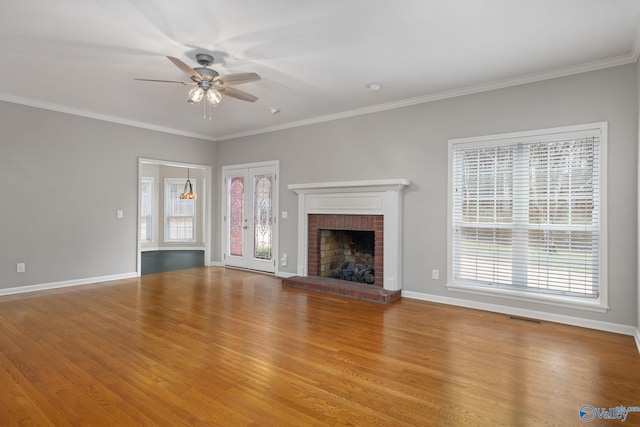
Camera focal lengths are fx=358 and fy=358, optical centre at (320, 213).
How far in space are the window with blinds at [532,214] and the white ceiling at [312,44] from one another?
76 centimetres

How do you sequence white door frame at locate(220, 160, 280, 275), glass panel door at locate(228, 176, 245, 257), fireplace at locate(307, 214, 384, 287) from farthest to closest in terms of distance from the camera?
glass panel door at locate(228, 176, 245, 257)
white door frame at locate(220, 160, 280, 275)
fireplace at locate(307, 214, 384, 287)

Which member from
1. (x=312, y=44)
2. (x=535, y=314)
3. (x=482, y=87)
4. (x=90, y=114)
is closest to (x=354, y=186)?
(x=482, y=87)

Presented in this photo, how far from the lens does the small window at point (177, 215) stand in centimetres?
1024

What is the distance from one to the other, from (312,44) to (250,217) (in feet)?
13.5

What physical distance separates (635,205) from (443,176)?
6.09ft

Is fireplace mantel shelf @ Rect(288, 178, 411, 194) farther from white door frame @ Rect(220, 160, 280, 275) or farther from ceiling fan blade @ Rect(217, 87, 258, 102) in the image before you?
ceiling fan blade @ Rect(217, 87, 258, 102)

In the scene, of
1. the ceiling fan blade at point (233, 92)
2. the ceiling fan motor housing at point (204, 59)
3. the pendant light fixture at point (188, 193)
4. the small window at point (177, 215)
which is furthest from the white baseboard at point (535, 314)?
the small window at point (177, 215)

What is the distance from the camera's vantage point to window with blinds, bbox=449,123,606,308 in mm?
3607

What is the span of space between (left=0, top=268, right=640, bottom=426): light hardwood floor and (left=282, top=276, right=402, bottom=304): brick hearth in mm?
226

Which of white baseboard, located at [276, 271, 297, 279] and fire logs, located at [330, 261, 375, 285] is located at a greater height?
fire logs, located at [330, 261, 375, 285]

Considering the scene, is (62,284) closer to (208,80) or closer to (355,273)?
(208,80)

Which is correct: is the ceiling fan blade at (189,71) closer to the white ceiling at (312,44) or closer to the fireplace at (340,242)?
the white ceiling at (312,44)

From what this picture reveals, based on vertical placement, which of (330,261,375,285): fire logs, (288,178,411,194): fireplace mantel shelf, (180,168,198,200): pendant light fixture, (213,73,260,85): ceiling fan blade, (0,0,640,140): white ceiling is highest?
(0,0,640,140): white ceiling

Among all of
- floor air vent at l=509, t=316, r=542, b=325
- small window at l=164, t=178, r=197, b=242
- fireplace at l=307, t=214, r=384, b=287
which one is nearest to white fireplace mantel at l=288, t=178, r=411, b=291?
fireplace at l=307, t=214, r=384, b=287
